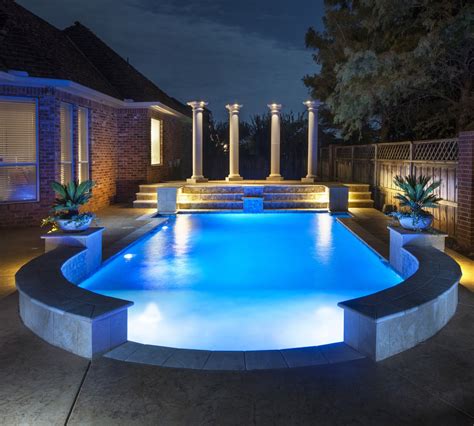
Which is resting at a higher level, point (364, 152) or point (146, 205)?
point (364, 152)

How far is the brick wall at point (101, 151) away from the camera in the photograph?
38.6ft

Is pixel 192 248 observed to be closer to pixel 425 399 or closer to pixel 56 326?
pixel 56 326

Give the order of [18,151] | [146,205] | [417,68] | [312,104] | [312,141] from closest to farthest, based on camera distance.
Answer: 1. [18,151]
2. [417,68]
3. [146,205]
4. [312,104]
5. [312,141]

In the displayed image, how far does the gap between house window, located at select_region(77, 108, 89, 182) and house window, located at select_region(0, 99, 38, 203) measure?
223 centimetres

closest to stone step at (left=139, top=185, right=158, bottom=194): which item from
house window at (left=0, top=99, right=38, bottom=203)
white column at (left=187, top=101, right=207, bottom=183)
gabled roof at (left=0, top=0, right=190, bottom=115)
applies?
gabled roof at (left=0, top=0, right=190, bottom=115)

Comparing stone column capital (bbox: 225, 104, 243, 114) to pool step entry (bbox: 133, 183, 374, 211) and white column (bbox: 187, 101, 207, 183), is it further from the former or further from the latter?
pool step entry (bbox: 133, 183, 374, 211)

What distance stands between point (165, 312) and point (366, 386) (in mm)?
3276

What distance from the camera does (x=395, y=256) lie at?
7.66 meters

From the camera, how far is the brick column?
877 centimetres

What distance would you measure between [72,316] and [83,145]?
37.2 ft

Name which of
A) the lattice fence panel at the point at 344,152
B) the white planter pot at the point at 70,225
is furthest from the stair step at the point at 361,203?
the white planter pot at the point at 70,225

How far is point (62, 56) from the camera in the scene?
14594mm

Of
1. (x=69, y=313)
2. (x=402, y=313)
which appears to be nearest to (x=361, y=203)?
(x=402, y=313)

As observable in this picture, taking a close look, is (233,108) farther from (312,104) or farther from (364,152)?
(364,152)
